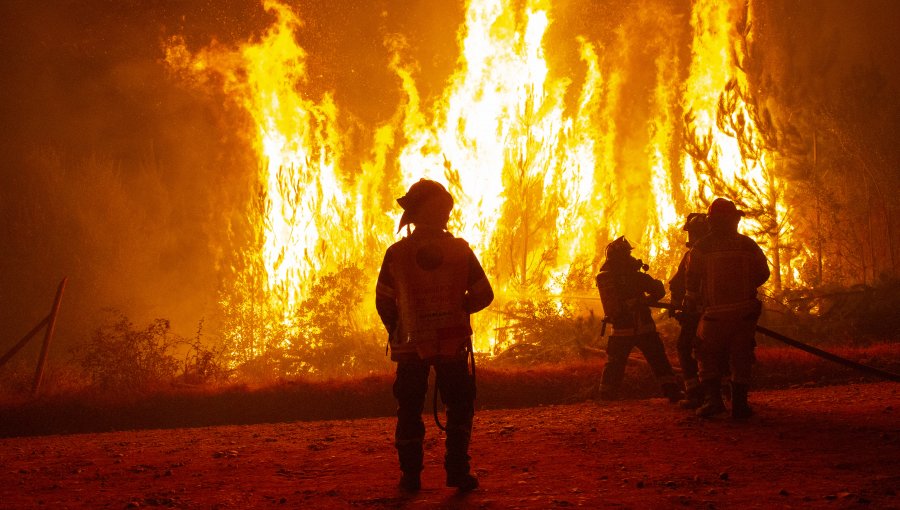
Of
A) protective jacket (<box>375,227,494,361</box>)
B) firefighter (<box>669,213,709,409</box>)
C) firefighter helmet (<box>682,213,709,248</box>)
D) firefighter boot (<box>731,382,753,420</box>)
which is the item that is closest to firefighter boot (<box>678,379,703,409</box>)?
firefighter (<box>669,213,709,409</box>)

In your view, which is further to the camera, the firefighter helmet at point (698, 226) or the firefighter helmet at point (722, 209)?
the firefighter helmet at point (698, 226)

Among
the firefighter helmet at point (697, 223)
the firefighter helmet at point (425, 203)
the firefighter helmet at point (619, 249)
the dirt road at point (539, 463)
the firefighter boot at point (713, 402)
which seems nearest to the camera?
the dirt road at point (539, 463)

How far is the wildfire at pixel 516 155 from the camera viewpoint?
64.4ft

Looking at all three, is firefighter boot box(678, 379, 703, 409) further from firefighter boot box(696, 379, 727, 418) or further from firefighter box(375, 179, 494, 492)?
firefighter box(375, 179, 494, 492)

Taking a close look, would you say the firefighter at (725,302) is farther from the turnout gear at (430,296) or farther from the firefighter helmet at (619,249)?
the turnout gear at (430,296)

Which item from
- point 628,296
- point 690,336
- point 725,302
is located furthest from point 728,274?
point 628,296

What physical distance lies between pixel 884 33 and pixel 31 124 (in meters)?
34.1

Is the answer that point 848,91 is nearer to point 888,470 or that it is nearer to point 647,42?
point 647,42

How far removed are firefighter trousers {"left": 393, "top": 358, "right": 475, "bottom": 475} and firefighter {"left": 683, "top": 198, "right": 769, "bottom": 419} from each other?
11.0 feet

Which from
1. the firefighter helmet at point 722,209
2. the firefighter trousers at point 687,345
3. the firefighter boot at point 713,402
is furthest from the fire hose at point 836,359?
the firefighter helmet at point 722,209

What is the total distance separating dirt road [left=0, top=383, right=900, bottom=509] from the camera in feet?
14.5

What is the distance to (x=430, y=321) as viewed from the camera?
15.8ft

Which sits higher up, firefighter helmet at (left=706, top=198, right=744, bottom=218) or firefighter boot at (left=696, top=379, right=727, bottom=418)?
firefighter helmet at (left=706, top=198, right=744, bottom=218)

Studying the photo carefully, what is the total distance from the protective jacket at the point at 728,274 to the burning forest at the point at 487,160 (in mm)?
6184
